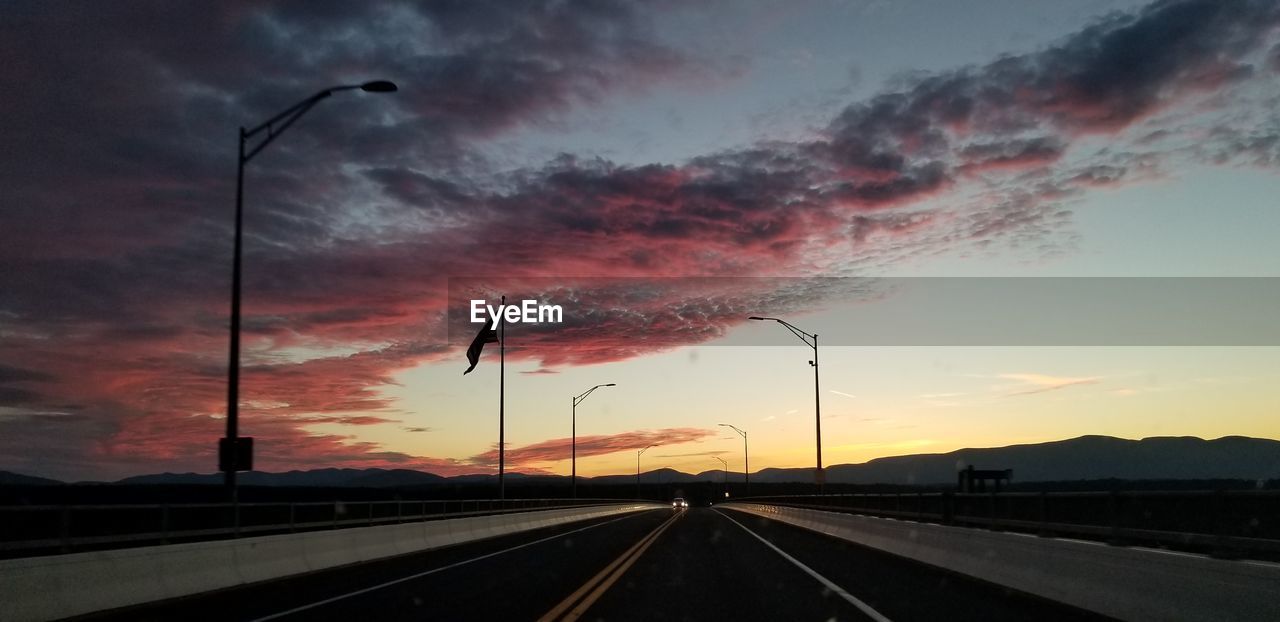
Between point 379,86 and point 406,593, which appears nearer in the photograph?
point 406,593

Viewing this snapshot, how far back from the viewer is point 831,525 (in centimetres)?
3875

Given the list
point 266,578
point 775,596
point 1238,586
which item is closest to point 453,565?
point 266,578

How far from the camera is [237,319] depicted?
2258 cm

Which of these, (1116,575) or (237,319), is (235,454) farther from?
(1116,575)

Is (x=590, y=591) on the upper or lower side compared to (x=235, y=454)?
lower

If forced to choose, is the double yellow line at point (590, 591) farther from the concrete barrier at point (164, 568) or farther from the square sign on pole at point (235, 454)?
the square sign on pole at point (235, 454)

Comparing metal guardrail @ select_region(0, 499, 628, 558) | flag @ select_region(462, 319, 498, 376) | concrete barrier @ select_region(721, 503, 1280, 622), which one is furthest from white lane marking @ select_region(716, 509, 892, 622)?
flag @ select_region(462, 319, 498, 376)

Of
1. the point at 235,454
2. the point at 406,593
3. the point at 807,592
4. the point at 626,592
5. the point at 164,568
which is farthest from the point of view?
the point at 235,454

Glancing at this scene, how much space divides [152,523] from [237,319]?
93.3 ft

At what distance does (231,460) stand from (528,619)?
9900 millimetres

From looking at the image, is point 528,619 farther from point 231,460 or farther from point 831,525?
point 831,525

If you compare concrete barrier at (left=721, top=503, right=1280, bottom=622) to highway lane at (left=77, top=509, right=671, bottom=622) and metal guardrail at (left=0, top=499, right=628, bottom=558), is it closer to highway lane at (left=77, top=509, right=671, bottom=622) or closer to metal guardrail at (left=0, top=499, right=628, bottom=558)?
highway lane at (left=77, top=509, right=671, bottom=622)

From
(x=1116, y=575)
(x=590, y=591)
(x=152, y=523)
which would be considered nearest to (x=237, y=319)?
(x=590, y=591)

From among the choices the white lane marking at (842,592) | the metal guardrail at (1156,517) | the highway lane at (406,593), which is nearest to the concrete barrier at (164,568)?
the highway lane at (406,593)
